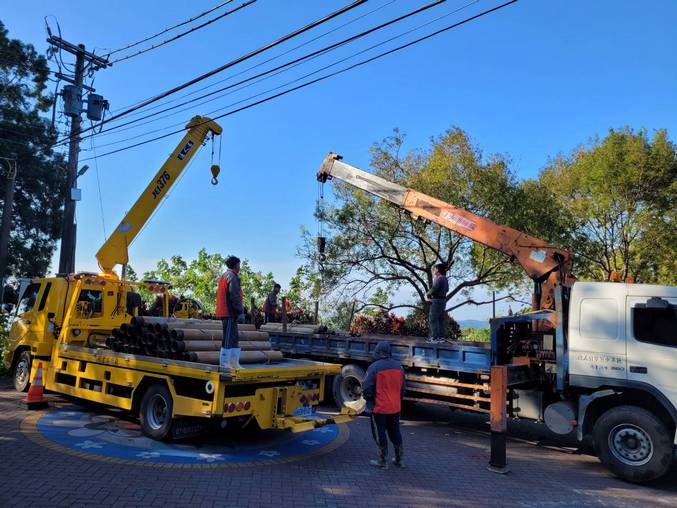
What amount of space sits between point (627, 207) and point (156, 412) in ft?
56.8

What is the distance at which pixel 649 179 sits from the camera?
1805cm

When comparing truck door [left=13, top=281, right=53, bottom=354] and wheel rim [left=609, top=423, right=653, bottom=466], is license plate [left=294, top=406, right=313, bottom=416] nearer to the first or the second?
wheel rim [left=609, top=423, right=653, bottom=466]

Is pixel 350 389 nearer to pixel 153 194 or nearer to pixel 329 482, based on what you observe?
pixel 329 482

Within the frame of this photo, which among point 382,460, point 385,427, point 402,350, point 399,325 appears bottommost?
point 382,460

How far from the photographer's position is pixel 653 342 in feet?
22.7

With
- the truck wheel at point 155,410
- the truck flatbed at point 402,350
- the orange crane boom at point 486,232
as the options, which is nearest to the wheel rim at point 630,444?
the truck flatbed at point 402,350

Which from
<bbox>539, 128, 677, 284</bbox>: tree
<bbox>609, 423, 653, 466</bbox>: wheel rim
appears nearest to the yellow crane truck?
<bbox>609, 423, 653, 466</bbox>: wheel rim

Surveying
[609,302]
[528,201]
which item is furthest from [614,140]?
[609,302]

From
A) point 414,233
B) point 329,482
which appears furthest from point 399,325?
point 329,482

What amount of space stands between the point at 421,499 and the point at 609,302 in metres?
3.89

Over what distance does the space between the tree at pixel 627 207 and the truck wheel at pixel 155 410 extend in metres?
15.6

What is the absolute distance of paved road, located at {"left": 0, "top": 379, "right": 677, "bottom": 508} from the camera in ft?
17.4

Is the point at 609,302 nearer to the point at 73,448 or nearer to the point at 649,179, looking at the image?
the point at 73,448

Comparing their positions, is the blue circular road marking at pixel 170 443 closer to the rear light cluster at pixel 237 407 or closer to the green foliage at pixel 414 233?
the rear light cluster at pixel 237 407
